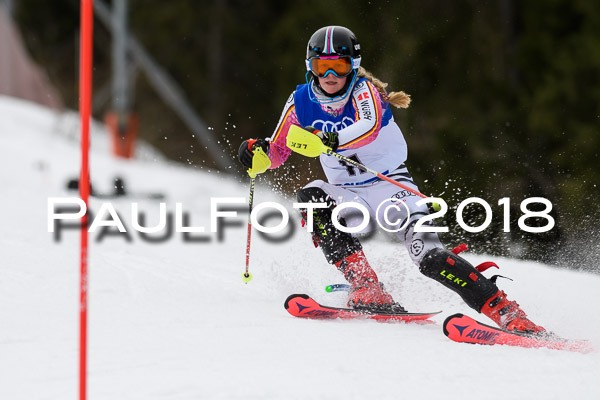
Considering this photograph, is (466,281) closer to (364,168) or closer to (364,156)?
(364,168)

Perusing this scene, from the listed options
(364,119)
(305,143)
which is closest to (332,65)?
(364,119)

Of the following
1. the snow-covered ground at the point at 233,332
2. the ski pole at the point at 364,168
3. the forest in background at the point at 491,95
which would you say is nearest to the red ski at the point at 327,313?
the snow-covered ground at the point at 233,332

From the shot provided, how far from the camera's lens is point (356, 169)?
385cm

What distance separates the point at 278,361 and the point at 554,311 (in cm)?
208

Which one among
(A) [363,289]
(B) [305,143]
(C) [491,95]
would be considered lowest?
(A) [363,289]

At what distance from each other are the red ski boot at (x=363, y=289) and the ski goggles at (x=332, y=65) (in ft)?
2.96

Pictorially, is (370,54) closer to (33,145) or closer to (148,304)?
(33,145)

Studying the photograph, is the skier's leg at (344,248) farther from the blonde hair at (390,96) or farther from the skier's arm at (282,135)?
the blonde hair at (390,96)

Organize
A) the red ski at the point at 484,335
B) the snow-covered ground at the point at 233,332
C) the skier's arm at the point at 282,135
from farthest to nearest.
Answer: the skier's arm at the point at 282,135
the red ski at the point at 484,335
the snow-covered ground at the point at 233,332

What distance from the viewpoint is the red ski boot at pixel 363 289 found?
3760 mm

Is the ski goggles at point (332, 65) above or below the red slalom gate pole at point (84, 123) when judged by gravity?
above

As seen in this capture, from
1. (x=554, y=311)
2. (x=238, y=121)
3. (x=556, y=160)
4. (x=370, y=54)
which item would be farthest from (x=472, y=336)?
(x=238, y=121)

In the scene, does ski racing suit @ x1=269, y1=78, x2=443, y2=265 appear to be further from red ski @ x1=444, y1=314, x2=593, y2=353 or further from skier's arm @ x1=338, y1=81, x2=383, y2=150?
red ski @ x1=444, y1=314, x2=593, y2=353

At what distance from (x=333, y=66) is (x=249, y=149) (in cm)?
57
